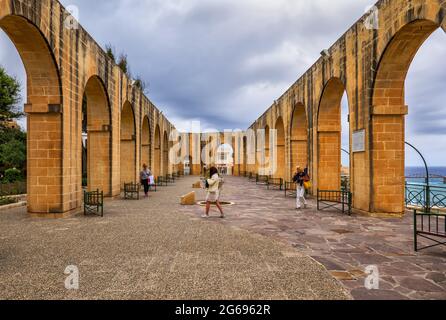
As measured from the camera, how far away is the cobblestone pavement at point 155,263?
3.39 meters

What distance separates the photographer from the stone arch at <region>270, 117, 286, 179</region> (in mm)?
20797

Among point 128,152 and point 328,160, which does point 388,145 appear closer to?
point 328,160

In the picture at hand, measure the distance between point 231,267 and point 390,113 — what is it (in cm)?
658

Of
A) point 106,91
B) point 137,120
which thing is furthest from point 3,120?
point 106,91

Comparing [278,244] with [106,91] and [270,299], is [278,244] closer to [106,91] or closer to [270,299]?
[270,299]

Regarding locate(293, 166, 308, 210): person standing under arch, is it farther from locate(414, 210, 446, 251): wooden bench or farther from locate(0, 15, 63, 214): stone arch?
locate(0, 15, 63, 214): stone arch

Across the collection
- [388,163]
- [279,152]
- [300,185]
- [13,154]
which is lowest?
[300,185]

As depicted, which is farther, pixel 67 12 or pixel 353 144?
pixel 353 144

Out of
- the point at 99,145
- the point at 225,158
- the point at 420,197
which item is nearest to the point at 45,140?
the point at 99,145

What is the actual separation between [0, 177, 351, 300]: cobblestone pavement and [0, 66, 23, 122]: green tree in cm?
1897

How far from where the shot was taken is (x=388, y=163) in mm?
8328

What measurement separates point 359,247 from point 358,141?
15.2 ft

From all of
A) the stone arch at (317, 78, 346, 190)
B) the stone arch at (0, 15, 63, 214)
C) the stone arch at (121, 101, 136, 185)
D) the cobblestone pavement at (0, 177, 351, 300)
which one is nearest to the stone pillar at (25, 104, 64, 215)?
the stone arch at (0, 15, 63, 214)
